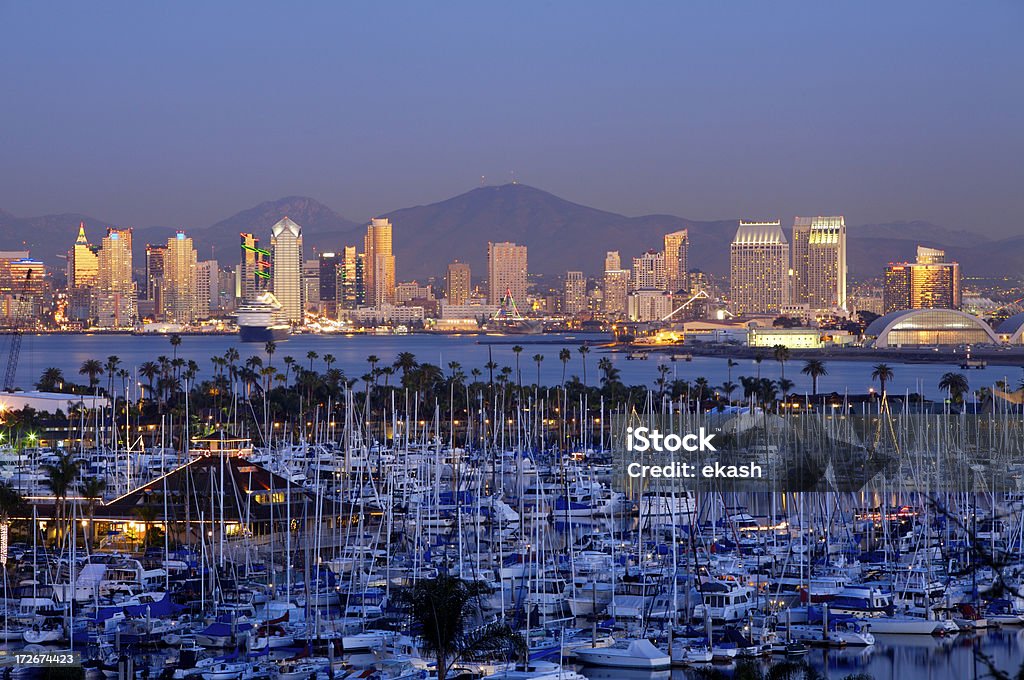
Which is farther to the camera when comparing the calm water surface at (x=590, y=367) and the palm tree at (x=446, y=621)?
the calm water surface at (x=590, y=367)

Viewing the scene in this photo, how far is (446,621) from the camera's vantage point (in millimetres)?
17344

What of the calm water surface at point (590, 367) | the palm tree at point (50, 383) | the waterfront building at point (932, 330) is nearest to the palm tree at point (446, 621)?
the palm tree at point (50, 383)

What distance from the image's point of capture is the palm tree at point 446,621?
17.3 meters

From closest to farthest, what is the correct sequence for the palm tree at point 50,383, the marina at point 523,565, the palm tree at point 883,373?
the marina at point 523,565 → the palm tree at point 883,373 → the palm tree at point 50,383

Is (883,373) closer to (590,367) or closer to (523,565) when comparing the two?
(523,565)

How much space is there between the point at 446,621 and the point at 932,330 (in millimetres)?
140535

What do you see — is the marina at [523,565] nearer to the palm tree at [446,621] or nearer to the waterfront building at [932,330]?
the palm tree at [446,621]

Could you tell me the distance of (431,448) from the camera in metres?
43.5

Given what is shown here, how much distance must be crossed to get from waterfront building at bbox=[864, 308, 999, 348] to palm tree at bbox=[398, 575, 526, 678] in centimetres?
13719

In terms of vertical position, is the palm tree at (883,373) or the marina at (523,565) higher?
the palm tree at (883,373)

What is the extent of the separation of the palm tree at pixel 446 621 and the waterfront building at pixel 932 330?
137189mm

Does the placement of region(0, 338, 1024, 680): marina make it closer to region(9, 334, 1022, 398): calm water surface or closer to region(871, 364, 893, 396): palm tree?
region(871, 364, 893, 396): palm tree

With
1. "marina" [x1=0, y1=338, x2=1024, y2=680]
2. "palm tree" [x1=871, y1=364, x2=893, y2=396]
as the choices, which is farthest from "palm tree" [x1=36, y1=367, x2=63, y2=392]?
"palm tree" [x1=871, y1=364, x2=893, y2=396]

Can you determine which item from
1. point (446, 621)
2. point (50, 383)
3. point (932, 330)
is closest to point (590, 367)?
point (932, 330)
